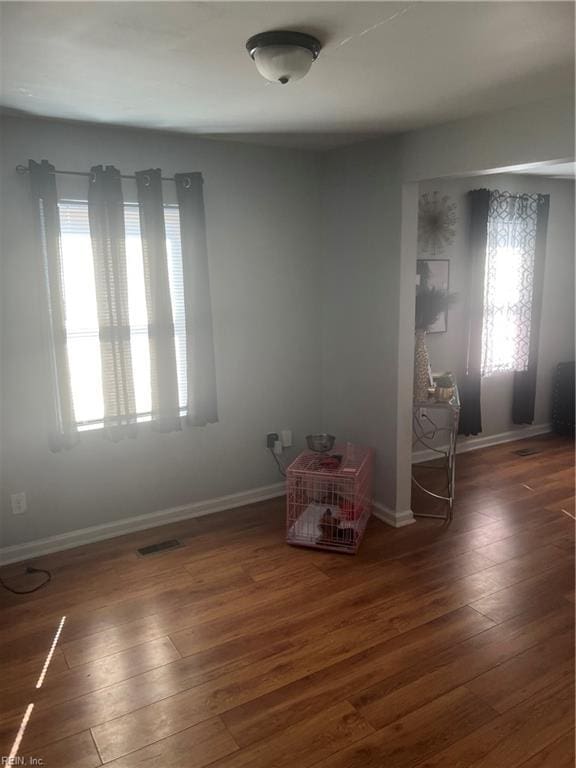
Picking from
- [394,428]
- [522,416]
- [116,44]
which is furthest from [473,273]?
[116,44]

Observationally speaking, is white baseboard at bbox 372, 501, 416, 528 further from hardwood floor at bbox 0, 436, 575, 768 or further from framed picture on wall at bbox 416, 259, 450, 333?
framed picture on wall at bbox 416, 259, 450, 333

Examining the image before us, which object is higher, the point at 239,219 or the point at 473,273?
the point at 239,219

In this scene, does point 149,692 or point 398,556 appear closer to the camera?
point 149,692

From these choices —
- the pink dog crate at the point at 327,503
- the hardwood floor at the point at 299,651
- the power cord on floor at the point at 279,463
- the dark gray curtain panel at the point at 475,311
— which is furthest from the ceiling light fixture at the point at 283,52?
the dark gray curtain panel at the point at 475,311

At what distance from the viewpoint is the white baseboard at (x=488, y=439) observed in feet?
15.7

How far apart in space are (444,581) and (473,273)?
9.14 feet

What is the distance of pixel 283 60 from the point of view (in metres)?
1.80

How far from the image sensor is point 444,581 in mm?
2900

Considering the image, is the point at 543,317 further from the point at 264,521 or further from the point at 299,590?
the point at 299,590

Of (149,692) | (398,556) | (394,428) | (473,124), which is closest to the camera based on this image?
(149,692)

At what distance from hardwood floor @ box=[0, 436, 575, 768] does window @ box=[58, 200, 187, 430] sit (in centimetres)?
89

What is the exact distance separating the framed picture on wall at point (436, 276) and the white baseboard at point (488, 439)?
1064 millimetres

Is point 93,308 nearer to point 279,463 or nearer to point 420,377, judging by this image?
point 279,463

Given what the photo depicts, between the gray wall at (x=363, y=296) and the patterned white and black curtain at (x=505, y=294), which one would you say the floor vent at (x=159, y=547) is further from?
the patterned white and black curtain at (x=505, y=294)
